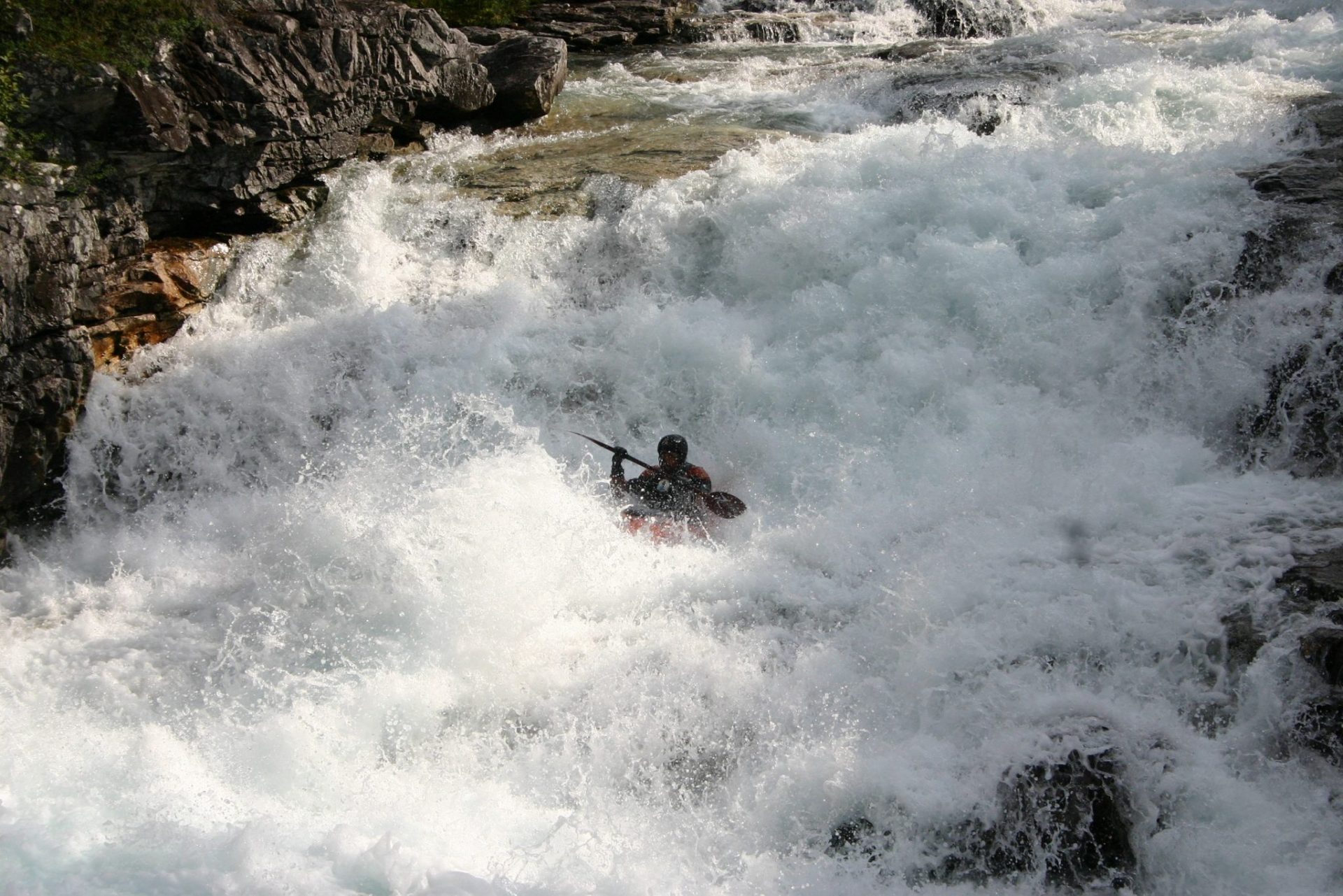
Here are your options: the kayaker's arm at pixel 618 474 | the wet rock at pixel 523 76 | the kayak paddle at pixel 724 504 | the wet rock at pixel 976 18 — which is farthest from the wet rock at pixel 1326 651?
the wet rock at pixel 976 18

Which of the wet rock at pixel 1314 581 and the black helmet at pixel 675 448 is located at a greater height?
the black helmet at pixel 675 448

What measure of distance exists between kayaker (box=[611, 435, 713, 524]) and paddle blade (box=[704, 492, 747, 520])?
4 centimetres

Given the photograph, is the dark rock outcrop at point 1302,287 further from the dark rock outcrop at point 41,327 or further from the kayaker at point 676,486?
the dark rock outcrop at point 41,327

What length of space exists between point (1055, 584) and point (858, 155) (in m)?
4.65

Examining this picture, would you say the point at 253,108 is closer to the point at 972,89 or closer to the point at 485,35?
the point at 485,35

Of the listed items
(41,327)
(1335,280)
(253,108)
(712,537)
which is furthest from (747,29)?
(41,327)

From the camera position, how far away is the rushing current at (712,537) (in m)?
4.18

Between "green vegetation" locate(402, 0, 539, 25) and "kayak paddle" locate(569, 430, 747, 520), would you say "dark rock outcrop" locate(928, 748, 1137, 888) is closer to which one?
"kayak paddle" locate(569, 430, 747, 520)

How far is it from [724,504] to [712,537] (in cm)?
22

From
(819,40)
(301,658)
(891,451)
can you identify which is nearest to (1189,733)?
(891,451)

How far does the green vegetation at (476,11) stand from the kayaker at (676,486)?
9.89 m

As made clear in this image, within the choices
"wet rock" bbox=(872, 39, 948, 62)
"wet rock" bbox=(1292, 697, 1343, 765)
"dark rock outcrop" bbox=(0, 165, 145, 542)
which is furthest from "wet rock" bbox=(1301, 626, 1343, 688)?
"wet rock" bbox=(872, 39, 948, 62)

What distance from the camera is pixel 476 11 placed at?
551 inches

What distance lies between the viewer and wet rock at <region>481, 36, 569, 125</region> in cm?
1019
